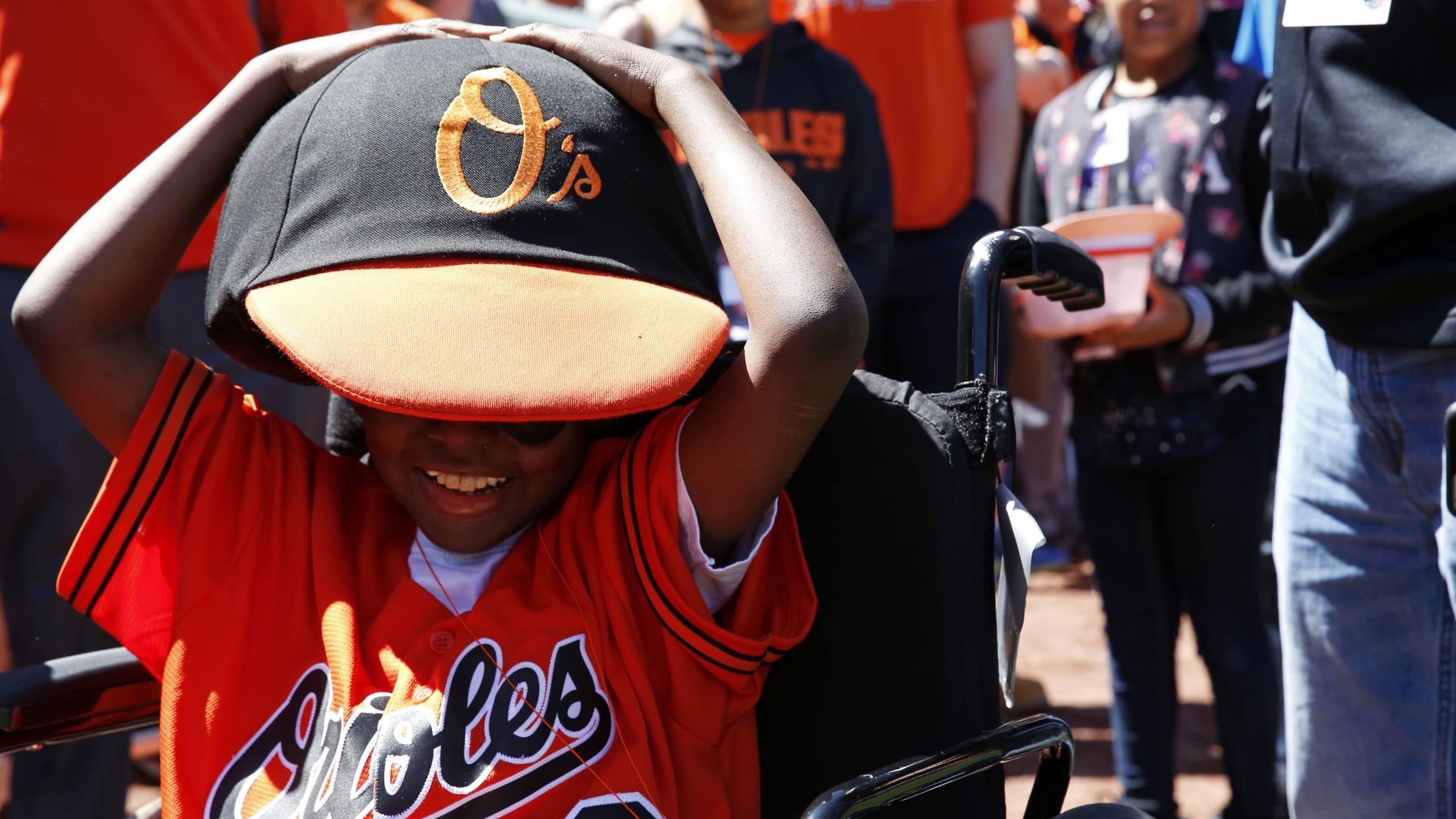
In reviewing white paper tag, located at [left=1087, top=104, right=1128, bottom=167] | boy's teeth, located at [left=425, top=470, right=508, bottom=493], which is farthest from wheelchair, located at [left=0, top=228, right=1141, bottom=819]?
white paper tag, located at [left=1087, top=104, right=1128, bottom=167]

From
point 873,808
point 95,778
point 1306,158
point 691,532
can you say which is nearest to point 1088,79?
point 1306,158

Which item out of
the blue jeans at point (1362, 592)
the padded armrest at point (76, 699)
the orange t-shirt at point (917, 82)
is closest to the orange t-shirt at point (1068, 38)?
the orange t-shirt at point (917, 82)

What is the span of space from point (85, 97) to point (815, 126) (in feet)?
4.87

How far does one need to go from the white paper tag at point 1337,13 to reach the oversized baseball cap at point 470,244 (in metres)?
0.84

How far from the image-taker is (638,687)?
1582 mm

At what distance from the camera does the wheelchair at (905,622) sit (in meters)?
1.54

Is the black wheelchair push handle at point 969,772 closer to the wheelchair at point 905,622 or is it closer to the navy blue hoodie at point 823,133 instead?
the wheelchair at point 905,622

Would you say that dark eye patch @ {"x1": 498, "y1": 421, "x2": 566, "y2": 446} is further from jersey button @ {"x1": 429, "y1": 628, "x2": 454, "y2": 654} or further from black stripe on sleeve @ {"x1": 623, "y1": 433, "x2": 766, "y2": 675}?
jersey button @ {"x1": 429, "y1": 628, "x2": 454, "y2": 654}

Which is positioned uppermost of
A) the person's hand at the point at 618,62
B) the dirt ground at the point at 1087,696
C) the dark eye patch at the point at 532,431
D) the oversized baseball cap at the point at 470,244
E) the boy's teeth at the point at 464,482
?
the person's hand at the point at 618,62

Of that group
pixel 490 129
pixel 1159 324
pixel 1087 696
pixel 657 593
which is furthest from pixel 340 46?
pixel 1087 696

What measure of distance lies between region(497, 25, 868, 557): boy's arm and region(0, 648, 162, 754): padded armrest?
0.74 m

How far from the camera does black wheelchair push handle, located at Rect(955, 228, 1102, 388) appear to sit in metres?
1.58

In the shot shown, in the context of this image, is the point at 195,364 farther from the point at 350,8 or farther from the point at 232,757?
the point at 350,8

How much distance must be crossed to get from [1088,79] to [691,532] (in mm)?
2060
